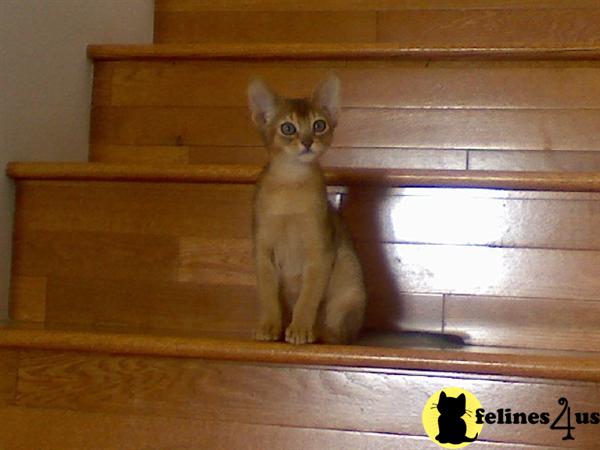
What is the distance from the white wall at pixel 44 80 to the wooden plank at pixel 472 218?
1.93 feet

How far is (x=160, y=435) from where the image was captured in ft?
3.41

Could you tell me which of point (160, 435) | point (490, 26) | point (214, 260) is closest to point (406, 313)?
point (214, 260)

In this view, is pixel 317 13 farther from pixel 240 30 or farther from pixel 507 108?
pixel 507 108

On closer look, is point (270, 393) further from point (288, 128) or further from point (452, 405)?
point (288, 128)

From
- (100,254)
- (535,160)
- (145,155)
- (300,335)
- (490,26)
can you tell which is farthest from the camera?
(490,26)

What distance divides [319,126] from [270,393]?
1.46 ft

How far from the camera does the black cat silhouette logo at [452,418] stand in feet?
3.20

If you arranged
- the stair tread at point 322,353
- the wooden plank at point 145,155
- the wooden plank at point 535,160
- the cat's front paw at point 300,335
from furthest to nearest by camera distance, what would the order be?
the wooden plank at point 145,155 < the wooden plank at point 535,160 < the cat's front paw at point 300,335 < the stair tread at point 322,353

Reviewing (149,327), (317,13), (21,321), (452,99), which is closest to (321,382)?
(149,327)

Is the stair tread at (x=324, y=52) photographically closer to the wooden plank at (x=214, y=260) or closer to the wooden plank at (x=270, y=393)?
the wooden plank at (x=214, y=260)

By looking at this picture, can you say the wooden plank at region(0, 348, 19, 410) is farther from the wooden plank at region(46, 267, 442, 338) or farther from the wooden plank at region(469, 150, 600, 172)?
the wooden plank at region(469, 150, 600, 172)

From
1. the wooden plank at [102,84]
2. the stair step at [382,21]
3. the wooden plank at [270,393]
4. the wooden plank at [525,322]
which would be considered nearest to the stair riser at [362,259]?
the wooden plank at [525,322]

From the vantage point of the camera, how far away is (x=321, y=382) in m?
1.01

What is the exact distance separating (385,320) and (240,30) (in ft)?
2.88
